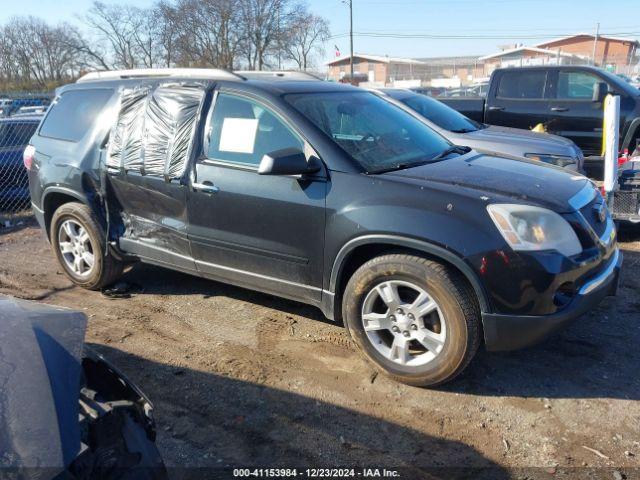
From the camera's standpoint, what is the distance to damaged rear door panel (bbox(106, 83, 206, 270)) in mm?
4152

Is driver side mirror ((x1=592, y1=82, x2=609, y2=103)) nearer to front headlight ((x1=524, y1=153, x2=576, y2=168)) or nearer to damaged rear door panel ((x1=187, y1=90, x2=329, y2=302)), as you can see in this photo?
front headlight ((x1=524, y1=153, x2=576, y2=168))

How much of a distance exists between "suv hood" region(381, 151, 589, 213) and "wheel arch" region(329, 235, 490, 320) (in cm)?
40

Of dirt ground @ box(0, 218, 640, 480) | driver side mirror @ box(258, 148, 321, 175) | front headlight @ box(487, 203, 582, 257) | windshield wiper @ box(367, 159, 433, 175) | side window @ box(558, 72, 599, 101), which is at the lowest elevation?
dirt ground @ box(0, 218, 640, 480)

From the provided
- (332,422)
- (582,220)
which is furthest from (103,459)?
(582,220)

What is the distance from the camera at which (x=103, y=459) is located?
A: 1780 millimetres

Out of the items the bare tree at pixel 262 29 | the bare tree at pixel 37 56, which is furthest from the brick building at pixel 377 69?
the bare tree at pixel 37 56

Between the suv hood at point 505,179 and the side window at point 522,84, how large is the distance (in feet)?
20.2

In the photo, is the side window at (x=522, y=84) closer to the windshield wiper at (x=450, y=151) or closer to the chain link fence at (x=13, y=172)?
the windshield wiper at (x=450, y=151)

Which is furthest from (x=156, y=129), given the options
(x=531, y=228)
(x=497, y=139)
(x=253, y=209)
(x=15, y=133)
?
(x=15, y=133)

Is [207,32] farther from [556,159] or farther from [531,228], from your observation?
[531,228]

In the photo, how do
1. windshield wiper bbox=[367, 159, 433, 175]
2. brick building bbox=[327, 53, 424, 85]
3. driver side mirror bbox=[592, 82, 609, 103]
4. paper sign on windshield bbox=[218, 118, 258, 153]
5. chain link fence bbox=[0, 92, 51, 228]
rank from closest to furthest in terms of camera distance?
windshield wiper bbox=[367, 159, 433, 175]
paper sign on windshield bbox=[218, 118, 258, 153]
chain link fence bbox=[0, 92, 51, 228]
driver side mirror bbox=[592, 82, 609, 103]
brick building bbox=[327, 53, 424, 85]

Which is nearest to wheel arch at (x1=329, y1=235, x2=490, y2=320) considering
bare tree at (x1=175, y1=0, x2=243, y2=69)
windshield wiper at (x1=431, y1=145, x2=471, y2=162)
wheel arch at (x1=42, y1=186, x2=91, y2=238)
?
windshield wiper at (x1=431, y1=145, x2=471, y2=162)

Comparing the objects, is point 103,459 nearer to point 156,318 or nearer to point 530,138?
point 156,318

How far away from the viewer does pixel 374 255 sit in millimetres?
3510
